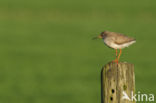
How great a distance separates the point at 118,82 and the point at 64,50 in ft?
54.9

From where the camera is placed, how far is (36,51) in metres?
21.7

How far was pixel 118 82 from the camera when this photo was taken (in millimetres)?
5234

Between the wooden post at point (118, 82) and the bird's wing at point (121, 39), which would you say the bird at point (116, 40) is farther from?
the wooden post at point (118, 82)

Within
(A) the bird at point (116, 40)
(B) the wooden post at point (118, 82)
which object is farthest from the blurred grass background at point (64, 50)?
(B) the wooden post at point (118, 82)

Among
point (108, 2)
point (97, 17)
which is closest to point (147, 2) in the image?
point (108, 2)

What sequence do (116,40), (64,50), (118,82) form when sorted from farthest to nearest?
(64,50)
(116,40)
(118,82)

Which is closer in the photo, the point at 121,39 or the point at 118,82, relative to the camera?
the point at 118,82

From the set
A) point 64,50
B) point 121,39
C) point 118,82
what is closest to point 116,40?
point 121,39

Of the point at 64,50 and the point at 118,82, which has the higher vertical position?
the point at 118,82

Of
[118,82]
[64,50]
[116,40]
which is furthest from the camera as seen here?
[64,50]

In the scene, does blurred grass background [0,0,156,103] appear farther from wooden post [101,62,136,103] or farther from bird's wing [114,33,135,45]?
wooden post [101,62,136,103]

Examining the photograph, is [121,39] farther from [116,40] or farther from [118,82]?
[118,82]

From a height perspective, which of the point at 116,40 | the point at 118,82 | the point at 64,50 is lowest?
the point at 64,50

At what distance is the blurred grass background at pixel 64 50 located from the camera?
14.4m
